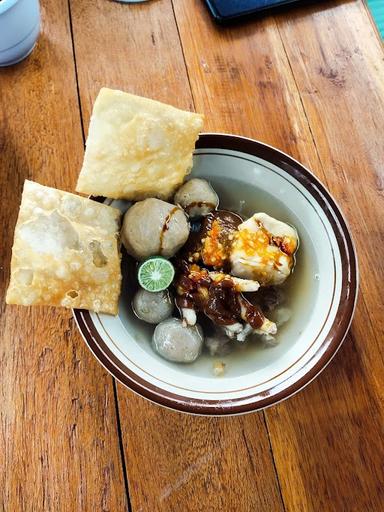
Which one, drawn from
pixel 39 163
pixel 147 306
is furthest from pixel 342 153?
pixel 39 163

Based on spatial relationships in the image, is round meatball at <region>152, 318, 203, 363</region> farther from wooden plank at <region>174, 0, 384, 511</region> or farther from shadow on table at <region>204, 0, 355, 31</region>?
shadow on table at <region>204, 0, 355, 31</region>

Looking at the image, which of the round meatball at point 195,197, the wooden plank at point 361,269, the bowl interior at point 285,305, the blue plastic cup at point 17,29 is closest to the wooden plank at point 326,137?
the wooden plank at point 361,269

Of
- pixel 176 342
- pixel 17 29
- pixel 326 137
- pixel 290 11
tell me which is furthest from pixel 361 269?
pixel 17 29

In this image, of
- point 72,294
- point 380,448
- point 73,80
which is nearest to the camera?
point 72,294

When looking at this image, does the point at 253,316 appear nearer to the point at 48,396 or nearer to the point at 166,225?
the point at 166,225

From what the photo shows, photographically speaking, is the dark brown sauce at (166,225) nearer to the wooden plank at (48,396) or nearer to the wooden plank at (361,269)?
the wooden plank at (48,396)

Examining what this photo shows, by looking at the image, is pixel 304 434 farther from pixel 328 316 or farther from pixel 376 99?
pixel 376 99
